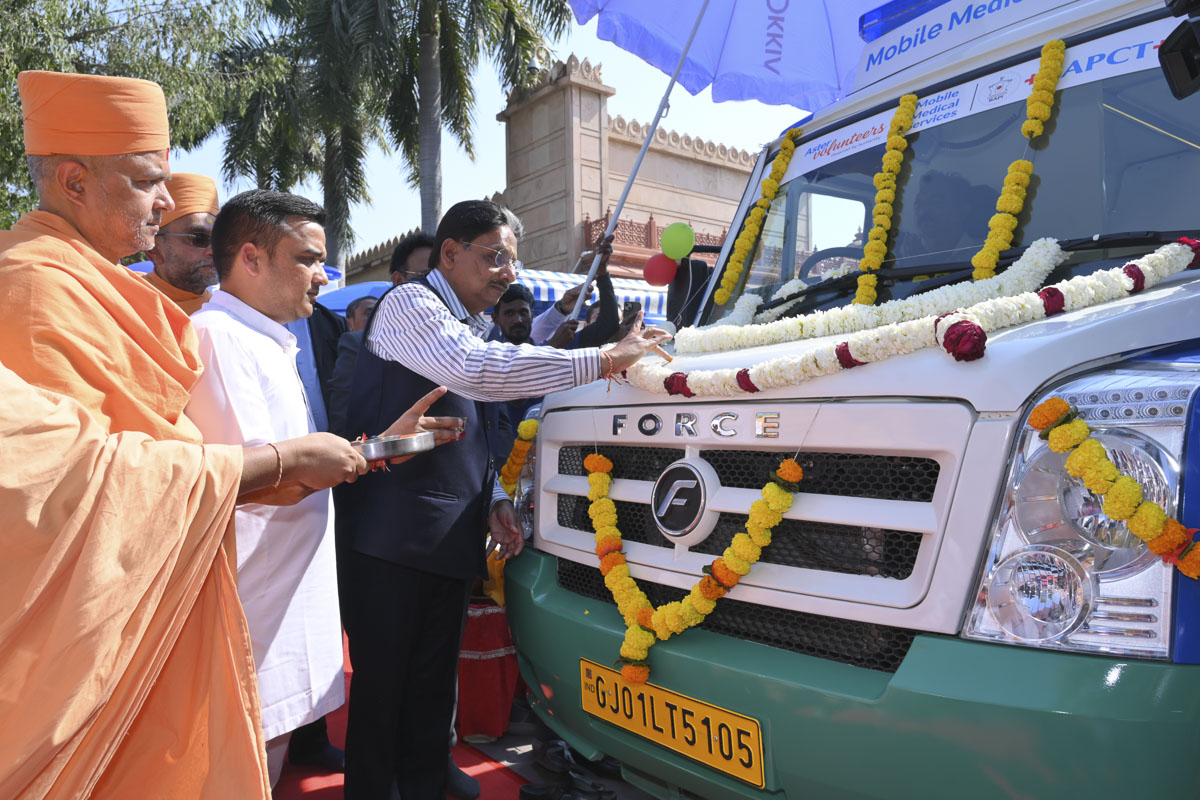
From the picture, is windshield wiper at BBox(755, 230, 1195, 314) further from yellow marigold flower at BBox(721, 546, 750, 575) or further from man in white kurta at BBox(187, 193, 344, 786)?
man in white kurta at BBox(187, 193, 344, 786)

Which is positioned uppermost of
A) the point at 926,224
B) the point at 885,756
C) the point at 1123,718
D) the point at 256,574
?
the point at 926,224

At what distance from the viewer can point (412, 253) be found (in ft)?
17.7

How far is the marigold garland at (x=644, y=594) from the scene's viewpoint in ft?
6.81

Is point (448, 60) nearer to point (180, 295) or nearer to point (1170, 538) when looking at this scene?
point (180, 295)

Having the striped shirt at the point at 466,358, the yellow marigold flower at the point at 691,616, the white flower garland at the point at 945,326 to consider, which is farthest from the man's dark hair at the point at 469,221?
the yellow marigold flower at the point at 691,616

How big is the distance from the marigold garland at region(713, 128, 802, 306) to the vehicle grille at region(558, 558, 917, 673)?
1.74 metres

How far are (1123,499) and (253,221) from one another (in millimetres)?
2217

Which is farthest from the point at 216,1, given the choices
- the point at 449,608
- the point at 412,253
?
A: the point at 449,608

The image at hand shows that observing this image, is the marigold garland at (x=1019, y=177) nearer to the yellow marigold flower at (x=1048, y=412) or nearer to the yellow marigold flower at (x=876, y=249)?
the yellow marigold flower at (x=876, y=249)

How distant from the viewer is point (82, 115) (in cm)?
179

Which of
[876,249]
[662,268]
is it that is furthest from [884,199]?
[662,268]

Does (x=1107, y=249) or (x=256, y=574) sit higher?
(x=1107, y=249)

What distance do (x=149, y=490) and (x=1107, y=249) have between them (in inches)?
97.9

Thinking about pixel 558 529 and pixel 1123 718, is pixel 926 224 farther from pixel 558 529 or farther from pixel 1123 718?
pixel 1123 718
